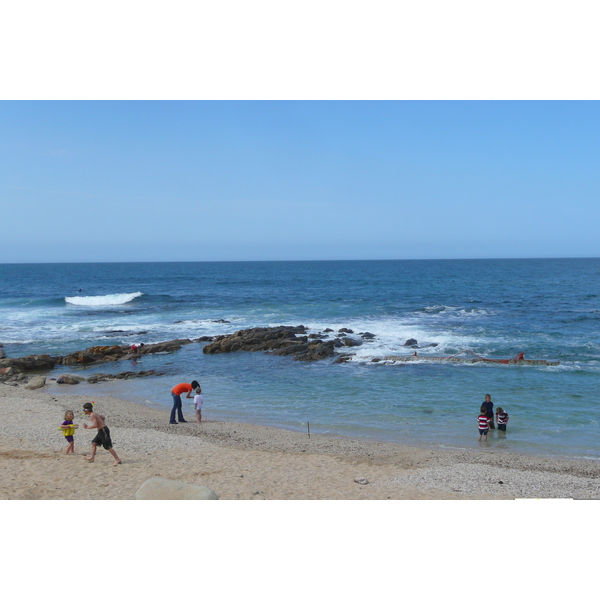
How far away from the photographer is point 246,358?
83.4 ft


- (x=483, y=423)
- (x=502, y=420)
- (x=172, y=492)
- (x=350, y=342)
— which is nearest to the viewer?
(x=172, y=492)

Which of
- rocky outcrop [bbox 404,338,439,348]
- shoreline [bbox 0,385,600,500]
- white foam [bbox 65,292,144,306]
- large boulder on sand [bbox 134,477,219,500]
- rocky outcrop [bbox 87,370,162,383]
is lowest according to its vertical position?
rocky outcrop [bbox 87,370,162,383]

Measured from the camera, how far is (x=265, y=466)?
11062mm

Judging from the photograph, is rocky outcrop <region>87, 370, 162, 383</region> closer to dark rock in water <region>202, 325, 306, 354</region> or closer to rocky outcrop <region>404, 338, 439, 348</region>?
dark rock in water <region>202, 325, 306, 354</region>

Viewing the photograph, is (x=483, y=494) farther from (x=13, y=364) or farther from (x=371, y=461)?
(x=13, y=364)

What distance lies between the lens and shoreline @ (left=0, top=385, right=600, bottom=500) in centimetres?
933

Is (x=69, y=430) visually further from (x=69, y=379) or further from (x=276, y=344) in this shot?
(x=276, y=344)

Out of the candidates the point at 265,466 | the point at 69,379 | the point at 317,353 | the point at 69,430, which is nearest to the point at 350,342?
the point at 317,353

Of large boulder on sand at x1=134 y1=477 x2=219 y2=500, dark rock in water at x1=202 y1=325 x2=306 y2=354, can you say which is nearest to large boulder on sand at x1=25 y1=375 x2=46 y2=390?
dark rock in water at x1=202 y1=325 x2=306 y2=354

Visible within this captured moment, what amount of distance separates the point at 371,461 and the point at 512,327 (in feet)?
80.3

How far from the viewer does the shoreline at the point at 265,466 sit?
30.6 feet

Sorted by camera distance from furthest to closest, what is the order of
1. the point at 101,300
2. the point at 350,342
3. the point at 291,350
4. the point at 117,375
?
1. the point at 101,300
2. the point at 350,342
3. the point at 291,350
4. the point at 117,375

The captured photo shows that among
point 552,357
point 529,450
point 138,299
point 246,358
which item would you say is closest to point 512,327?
point 552,357

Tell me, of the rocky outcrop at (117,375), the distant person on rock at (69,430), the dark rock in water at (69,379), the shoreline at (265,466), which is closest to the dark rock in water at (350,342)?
the rocky outcrop at (117,375)
